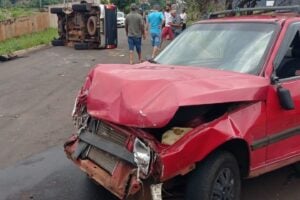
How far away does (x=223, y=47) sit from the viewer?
205 inches

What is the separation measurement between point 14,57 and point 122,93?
576 inches

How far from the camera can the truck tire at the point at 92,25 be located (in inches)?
744

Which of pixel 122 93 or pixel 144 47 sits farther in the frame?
pixel 144 47

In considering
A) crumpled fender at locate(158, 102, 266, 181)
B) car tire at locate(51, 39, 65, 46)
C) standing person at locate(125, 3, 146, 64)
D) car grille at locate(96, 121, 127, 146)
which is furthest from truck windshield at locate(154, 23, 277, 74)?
car tire at locate(51, 39, 65, 46)

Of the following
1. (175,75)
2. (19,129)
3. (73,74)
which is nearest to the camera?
(175,75)

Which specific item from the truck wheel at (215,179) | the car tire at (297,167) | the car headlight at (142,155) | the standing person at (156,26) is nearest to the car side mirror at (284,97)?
the truck wheel at (215,179)

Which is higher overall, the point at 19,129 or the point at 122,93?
the point at 122,93

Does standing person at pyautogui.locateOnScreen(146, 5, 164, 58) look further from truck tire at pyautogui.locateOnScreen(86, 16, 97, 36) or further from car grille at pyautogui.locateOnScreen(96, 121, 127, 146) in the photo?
car grille at pyautogui.locateOnScreen(96, 121, 127, 146)

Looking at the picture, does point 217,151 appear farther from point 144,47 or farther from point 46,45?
point 46,45

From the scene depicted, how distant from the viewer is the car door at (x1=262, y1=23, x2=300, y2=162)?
15.1 ft

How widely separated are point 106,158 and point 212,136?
39.1 inches

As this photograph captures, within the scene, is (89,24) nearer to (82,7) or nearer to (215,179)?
(82,7)

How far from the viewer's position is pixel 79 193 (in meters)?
5.15

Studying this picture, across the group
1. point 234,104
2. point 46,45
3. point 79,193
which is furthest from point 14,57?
point 234,104
